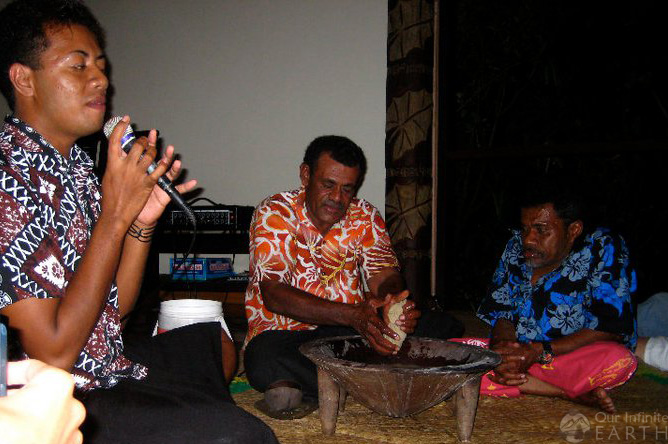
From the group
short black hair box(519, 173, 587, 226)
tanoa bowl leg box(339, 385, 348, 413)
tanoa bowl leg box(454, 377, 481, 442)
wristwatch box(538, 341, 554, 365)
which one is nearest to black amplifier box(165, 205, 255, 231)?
tanoa bowl leg box(339, 385, 348, 413)

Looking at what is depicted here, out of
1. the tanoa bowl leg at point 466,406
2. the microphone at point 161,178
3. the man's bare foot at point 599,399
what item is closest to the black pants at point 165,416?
the microphone at point 161,178

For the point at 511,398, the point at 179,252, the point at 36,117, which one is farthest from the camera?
the point at 179,252

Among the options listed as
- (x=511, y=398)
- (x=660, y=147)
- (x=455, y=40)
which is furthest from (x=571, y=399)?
(x=455, y=40)

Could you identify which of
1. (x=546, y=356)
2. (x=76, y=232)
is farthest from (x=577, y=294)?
(x=76, y=232)

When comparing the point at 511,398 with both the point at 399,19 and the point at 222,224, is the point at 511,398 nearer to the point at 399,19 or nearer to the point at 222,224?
the point at 222,224

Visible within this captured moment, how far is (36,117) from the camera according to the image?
4.40 ft

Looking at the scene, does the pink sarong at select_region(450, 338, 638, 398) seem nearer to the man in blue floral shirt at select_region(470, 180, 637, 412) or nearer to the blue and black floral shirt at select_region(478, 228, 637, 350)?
the man in blue floral shirt at select_region(470, 180, 637, 412)

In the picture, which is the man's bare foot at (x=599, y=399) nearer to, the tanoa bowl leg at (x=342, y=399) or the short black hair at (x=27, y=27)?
the tanoa bowl leg at (x=342, y=399)

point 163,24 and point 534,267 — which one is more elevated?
point 163,24

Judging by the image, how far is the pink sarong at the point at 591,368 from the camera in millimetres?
2240

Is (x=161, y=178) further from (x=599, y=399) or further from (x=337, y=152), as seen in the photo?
(x=599, y=399)

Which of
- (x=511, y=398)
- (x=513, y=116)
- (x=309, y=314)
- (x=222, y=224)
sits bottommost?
(x=511, y=398)

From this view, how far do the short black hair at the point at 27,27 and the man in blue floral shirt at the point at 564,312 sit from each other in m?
1.91

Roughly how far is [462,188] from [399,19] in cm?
Result: 144
